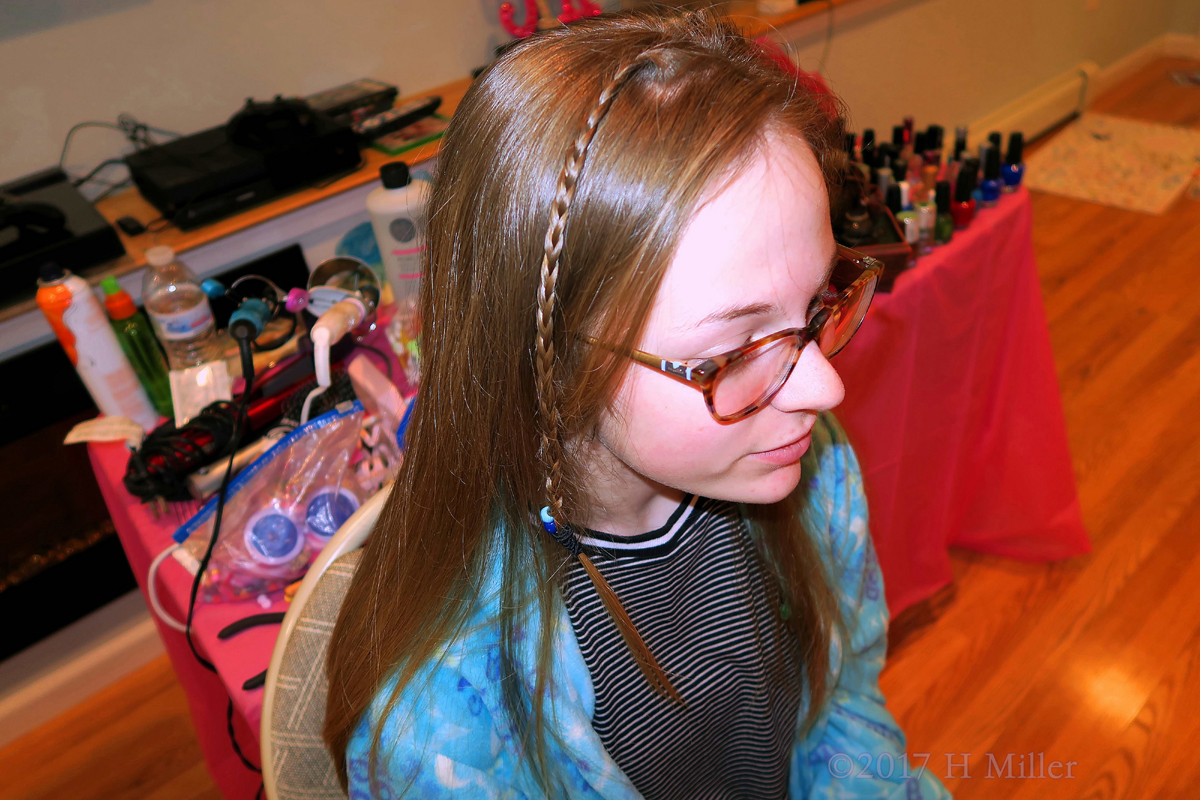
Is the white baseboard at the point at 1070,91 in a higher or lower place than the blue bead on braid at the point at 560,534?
lower

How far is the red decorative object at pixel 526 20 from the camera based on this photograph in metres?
1.80

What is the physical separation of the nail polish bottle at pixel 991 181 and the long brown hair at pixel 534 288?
3.01ft

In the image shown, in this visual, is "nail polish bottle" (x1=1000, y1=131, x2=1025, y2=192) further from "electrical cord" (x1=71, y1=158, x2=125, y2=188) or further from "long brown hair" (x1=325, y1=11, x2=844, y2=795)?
"electrical cord" (x1=71, y1=158, x2=125, y2=188)

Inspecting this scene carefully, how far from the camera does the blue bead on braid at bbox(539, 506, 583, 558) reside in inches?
25.8

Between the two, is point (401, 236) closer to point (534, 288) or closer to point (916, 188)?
point (534, 288)

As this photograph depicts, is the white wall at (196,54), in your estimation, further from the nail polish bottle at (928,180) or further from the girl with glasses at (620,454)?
the girl with glasses at (620,454)

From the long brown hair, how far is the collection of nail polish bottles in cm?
62

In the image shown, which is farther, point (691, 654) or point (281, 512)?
point (281, 512)

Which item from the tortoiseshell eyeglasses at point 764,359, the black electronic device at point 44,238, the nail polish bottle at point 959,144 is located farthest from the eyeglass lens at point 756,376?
the black electronic device at point 44,238

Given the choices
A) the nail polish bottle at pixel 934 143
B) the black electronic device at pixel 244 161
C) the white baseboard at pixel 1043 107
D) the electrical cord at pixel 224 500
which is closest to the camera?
the electrical cord at pixel 224 500

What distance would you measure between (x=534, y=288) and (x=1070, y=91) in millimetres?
4031

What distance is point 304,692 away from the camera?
0.68 metres

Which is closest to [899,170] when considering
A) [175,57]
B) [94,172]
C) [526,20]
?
[526,20]

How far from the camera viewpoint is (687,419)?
563 mm
